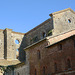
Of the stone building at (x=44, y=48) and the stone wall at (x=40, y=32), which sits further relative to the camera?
the stone wall at (x=40, y=32)

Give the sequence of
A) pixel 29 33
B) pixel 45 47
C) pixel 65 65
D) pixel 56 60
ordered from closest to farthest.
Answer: pixel 65 65 < pixel 56 60 < pixel 45 47 < pixel 29 33

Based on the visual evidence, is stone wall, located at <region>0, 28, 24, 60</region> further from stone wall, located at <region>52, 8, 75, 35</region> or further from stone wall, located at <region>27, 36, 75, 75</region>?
stone wall, located at <region>52, 8, 75, 35</region>

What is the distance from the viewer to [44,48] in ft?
68.1

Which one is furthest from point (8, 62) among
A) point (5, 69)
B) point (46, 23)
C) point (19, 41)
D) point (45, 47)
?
point (45, 47)

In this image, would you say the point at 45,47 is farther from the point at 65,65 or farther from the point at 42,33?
the point at 42,33

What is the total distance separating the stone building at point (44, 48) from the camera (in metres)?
17.7

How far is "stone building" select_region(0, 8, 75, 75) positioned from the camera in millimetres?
17656

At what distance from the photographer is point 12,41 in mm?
32656

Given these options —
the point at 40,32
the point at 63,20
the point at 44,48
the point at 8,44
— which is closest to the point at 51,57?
the point at 44,48

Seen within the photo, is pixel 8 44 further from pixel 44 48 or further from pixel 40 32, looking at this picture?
pixel 44 48

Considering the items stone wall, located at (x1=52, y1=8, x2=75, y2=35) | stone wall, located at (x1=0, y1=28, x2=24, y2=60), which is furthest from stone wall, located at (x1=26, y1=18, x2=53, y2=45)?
stone wall, located at (x1=0, y1=28, x2=24, y2=60)

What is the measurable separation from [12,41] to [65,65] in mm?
17130

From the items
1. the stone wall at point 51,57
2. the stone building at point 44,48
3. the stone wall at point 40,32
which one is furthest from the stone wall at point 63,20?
the stone wall at point 51,57

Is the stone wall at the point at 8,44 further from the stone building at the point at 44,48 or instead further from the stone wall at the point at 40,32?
the stone wall at the point at 40,32
